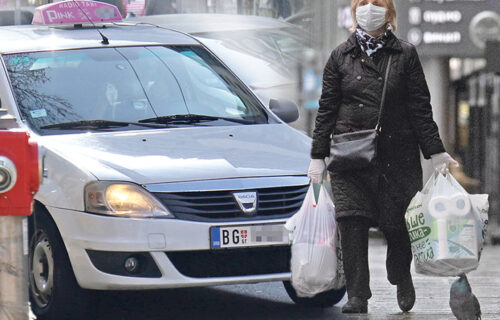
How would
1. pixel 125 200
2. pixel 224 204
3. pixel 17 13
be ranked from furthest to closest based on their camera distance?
pixel 17 13
pixel 224 204
pixel 125 200

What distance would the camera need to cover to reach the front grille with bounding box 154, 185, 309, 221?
6590mm

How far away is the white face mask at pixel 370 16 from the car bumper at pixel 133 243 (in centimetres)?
126

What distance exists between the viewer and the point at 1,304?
4.78 meters

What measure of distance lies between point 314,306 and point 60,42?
219cm

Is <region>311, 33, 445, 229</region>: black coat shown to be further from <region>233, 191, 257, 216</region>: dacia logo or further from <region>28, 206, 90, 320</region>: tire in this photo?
<region>28, 206, 90, 320</region>: tire

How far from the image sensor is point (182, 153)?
6922mm

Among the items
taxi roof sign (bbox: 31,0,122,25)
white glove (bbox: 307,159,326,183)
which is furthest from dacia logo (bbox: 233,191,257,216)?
taxi roof sign (bbox: 31,0,122,25)

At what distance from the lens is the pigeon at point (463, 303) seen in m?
6.09

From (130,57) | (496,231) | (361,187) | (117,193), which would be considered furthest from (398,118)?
(496,231)

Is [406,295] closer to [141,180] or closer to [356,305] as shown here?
[356,305]

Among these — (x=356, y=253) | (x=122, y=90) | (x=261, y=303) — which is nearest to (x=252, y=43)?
(x=122, y=90)

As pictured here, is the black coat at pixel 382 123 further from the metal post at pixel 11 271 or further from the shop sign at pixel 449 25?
the shop sign at pixel 449 25

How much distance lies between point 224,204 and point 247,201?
0.12 metres

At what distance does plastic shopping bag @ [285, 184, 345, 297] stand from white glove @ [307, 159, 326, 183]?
72mm
